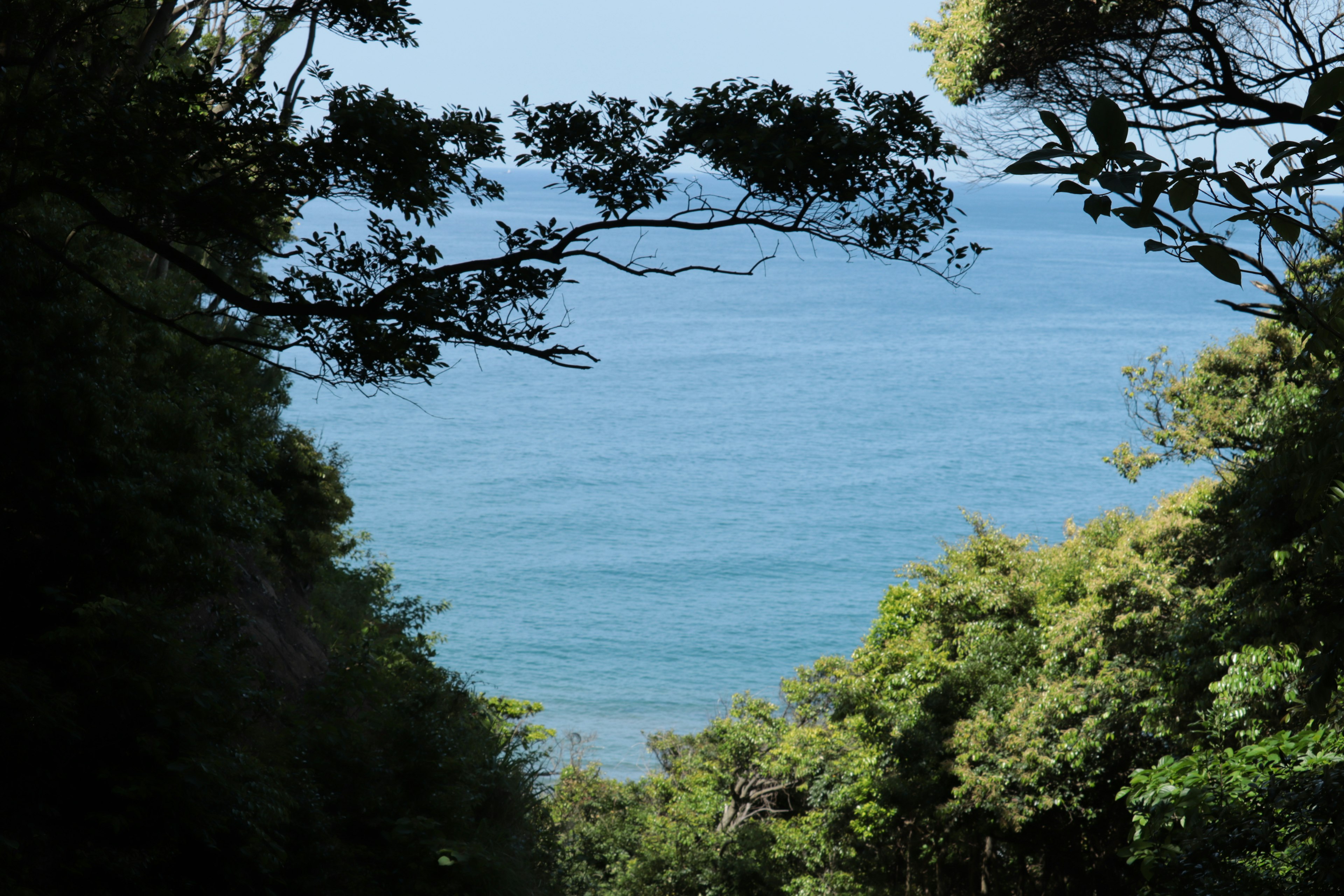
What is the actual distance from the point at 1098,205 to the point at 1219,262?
0.22 m

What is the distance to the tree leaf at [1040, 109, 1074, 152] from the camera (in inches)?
58.4

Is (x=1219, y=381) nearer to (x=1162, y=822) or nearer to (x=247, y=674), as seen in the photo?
(x=1162, y=822)

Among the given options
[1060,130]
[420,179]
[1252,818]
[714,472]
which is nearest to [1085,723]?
[1252,818]

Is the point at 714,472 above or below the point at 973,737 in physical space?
above

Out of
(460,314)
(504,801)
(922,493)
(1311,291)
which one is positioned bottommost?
(504,801)

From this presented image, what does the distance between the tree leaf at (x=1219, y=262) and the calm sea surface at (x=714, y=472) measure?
22.0 m

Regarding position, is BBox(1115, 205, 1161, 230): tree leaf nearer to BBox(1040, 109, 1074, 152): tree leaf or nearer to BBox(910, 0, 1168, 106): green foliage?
BBox(1040, 109, 1074, 152): tree leaf

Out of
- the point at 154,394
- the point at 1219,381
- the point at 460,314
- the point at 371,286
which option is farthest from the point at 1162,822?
the point at 1219,381

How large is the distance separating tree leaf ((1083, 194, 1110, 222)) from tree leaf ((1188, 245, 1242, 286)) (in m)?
0.17

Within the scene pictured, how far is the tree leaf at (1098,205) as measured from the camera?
1.55 meters

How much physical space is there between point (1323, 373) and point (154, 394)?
33.4 feet

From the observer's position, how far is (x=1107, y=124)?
4.88 ft

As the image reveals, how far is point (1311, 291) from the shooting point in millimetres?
8953

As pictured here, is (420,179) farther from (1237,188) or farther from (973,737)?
(973,737)
